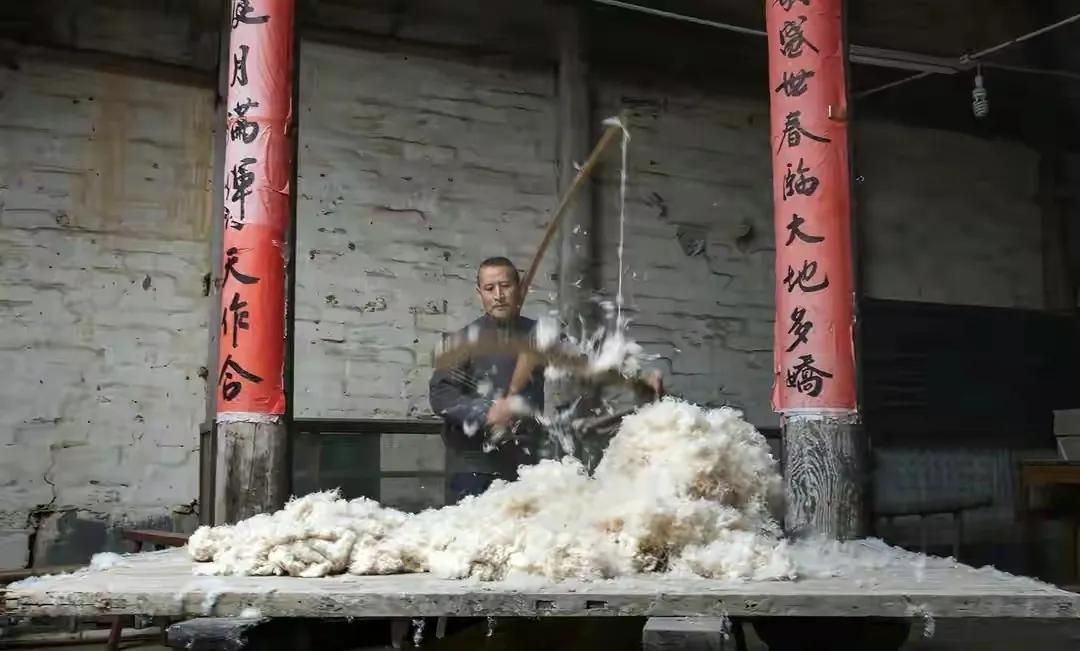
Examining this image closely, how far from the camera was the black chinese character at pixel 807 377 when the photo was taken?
3.60 m

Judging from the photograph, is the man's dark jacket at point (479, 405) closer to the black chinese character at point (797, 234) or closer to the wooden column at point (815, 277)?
the wooden column at point (815, 277)

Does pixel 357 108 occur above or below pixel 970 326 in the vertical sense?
above

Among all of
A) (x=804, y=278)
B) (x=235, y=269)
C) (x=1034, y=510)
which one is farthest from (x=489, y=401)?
(x=1034, y=510)

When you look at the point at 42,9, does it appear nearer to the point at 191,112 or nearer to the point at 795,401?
the point at 191,112

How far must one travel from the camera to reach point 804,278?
366 centimetres

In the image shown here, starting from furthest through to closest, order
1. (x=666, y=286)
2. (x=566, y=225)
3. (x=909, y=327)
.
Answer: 1. (x=909, y=327)
2. (x=666, y=286)
3. (x=566, y=225)

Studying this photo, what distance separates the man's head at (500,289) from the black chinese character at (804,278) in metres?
1.16

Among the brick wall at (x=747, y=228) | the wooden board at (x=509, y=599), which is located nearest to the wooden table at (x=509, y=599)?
the wooden board at (x=509, y=599)

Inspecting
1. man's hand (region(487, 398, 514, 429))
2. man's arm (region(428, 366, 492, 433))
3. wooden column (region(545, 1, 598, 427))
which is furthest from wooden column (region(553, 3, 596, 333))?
man's hand (region(487, 398, 514, 429))

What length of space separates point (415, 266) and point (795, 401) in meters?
2.79

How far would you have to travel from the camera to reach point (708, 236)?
6414 millimetres

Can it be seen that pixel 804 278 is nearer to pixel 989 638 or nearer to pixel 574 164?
pixel 574 164

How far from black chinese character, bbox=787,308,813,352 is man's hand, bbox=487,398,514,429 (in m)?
1.12

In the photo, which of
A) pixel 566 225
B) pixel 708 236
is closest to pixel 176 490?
pixel 566 225
